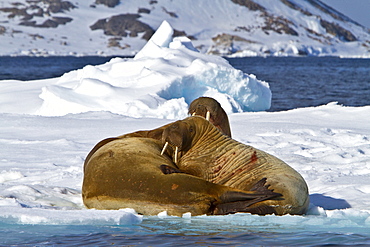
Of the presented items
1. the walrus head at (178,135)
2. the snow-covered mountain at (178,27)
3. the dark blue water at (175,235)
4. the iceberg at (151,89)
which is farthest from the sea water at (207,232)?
the snow-covered mountain at (178,27)

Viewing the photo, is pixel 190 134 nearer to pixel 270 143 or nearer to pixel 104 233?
pixel 104 233

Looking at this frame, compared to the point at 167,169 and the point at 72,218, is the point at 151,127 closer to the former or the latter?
the point at 167,169

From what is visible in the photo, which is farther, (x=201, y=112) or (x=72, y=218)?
(x=201, y=112)

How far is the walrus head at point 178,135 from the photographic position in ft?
15.7

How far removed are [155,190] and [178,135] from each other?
0.61 meters

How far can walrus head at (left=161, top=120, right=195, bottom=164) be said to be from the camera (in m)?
4.77

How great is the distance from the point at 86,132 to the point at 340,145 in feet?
11.9

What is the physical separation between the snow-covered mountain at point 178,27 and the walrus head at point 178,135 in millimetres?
91579

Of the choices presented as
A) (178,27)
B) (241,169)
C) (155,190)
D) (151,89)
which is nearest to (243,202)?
(241,169)

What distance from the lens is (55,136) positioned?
8258 mm

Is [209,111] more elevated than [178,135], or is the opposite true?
[209,111]

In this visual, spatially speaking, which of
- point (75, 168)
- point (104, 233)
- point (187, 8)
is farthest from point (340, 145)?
point (187, 8)

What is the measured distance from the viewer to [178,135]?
188 inches

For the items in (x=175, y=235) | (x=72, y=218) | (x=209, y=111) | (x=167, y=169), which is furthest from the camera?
(x=209, y=111)
